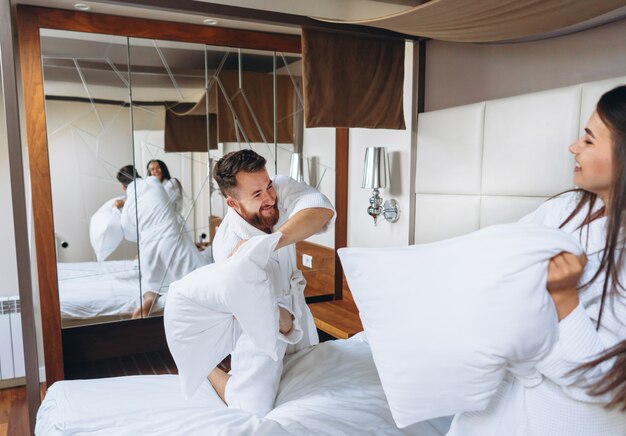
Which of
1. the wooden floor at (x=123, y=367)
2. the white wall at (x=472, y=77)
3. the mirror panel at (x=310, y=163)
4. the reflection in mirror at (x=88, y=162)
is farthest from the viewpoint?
the mirror panel at (x=310, y=163)

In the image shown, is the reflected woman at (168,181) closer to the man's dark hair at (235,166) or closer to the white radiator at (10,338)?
the white radiator at (10,338)

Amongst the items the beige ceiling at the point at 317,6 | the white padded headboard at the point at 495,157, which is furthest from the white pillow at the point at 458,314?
the beige ceiling at the point at 317,6

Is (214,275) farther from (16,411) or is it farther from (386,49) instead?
(16,411)

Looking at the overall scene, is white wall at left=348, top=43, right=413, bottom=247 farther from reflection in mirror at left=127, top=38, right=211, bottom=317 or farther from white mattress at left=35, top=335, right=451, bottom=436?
white mattress at left=35, top=335, right=451, bottom=436

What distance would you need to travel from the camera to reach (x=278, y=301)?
6.55ft

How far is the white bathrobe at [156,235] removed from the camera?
10.0ft

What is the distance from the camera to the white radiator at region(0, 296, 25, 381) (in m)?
2.86

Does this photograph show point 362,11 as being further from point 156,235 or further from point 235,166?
point 156,235

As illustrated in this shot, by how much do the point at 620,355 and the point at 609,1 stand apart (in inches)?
51.3

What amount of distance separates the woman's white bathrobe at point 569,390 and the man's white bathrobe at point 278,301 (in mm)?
826

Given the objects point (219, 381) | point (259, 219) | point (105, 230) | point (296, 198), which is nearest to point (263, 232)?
point (259, 219)

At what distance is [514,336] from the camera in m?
0.89

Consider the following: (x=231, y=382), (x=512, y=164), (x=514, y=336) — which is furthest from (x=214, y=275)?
(x=512, y=164)

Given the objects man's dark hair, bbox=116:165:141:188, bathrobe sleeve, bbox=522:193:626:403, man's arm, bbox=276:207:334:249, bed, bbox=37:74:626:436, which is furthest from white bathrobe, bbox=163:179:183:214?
bathrobe sleeve, bbox=522:193:626:403
